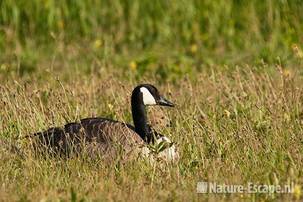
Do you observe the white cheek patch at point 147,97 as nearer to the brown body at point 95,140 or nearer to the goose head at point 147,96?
the goose head at point 147,96

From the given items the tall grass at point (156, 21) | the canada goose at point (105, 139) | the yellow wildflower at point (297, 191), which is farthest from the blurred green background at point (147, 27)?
the yellow wildflower at point (297, 191)

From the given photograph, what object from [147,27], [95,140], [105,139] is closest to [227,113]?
[105,139]

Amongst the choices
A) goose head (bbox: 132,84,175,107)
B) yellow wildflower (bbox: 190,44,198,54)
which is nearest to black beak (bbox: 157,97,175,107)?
goose head (bbox: 132,84,175,107)

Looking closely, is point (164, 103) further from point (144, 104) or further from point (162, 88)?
point (162, 88)

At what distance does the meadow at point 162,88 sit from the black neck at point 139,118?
Result: 0.23 m

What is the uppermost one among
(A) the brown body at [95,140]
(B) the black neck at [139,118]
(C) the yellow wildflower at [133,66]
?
(C) the yellow wildflower at [133,66]

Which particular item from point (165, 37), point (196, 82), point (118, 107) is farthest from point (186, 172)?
point (165, 37)

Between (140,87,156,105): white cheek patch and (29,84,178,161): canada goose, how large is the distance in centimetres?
32

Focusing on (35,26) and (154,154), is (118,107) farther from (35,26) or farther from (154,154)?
(35,26)

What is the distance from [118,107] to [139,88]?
2.74ft

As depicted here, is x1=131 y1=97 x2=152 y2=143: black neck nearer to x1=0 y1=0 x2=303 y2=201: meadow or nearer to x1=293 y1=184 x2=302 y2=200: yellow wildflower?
x1=0 y1=0 x2=303 y2=201: meadow

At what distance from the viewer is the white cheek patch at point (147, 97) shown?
10148mm

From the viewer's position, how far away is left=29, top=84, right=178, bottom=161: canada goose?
907cm

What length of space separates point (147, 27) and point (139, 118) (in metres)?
5.79
